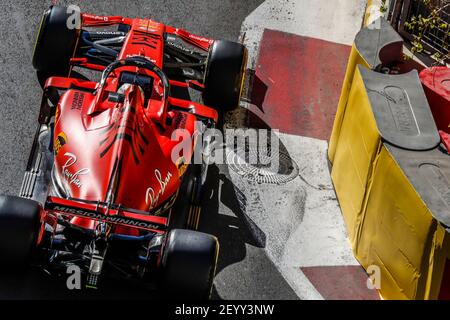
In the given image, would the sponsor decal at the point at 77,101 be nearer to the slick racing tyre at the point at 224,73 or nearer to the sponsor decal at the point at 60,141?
the sponsor decal at the point at 60,141

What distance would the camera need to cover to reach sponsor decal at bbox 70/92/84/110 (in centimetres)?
977

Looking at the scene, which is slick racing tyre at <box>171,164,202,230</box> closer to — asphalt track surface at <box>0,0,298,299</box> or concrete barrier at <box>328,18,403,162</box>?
asphalt track surface at <box>0,0,298,299</box>

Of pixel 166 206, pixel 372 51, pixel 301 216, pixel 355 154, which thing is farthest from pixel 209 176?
pixel 372 51

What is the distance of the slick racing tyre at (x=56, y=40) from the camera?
1073 centimetres

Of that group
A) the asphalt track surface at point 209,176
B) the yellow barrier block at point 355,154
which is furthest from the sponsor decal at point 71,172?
the yellow barrier block at point 355,154

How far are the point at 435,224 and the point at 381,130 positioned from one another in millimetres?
1325

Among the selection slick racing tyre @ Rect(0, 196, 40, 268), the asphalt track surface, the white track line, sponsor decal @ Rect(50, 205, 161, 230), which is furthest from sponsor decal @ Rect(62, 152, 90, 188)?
the white track line

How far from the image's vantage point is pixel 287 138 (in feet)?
37.0

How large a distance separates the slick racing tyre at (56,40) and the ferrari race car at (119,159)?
1cm

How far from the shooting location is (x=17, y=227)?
8508 mm
